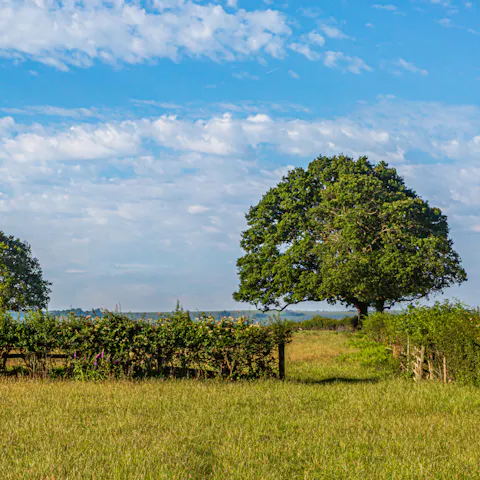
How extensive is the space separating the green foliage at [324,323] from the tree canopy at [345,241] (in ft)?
22.6

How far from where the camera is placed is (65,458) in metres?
6.57

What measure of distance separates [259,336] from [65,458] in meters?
7.47

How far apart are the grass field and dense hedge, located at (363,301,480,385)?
2.80 feet

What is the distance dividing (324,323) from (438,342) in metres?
32.6

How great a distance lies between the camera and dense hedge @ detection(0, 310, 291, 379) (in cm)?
1335

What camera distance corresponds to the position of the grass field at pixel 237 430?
20.6 ft

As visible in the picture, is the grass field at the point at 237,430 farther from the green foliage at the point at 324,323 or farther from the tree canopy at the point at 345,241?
the green foliage at the point at 324,323

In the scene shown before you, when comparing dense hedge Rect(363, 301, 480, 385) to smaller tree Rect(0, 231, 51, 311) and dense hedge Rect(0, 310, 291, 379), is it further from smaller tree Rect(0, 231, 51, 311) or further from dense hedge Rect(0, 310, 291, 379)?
smaller tree Rect(0, 231, 51, 311)

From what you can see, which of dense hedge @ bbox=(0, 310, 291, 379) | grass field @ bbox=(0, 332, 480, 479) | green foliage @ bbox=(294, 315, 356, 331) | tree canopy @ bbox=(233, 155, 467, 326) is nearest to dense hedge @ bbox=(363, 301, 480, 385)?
grass field @ bbox=(0, 332, 480, 479)

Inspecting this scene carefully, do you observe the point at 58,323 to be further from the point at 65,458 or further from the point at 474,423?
the point at 474,423

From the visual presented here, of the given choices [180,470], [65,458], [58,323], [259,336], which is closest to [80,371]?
[58,323]

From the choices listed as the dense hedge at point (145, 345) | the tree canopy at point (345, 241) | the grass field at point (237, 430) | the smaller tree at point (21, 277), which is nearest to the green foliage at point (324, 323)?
the tree canopy at point (345, 241)

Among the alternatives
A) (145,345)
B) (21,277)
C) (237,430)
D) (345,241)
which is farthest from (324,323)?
(237,430)

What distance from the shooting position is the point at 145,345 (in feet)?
44.1
